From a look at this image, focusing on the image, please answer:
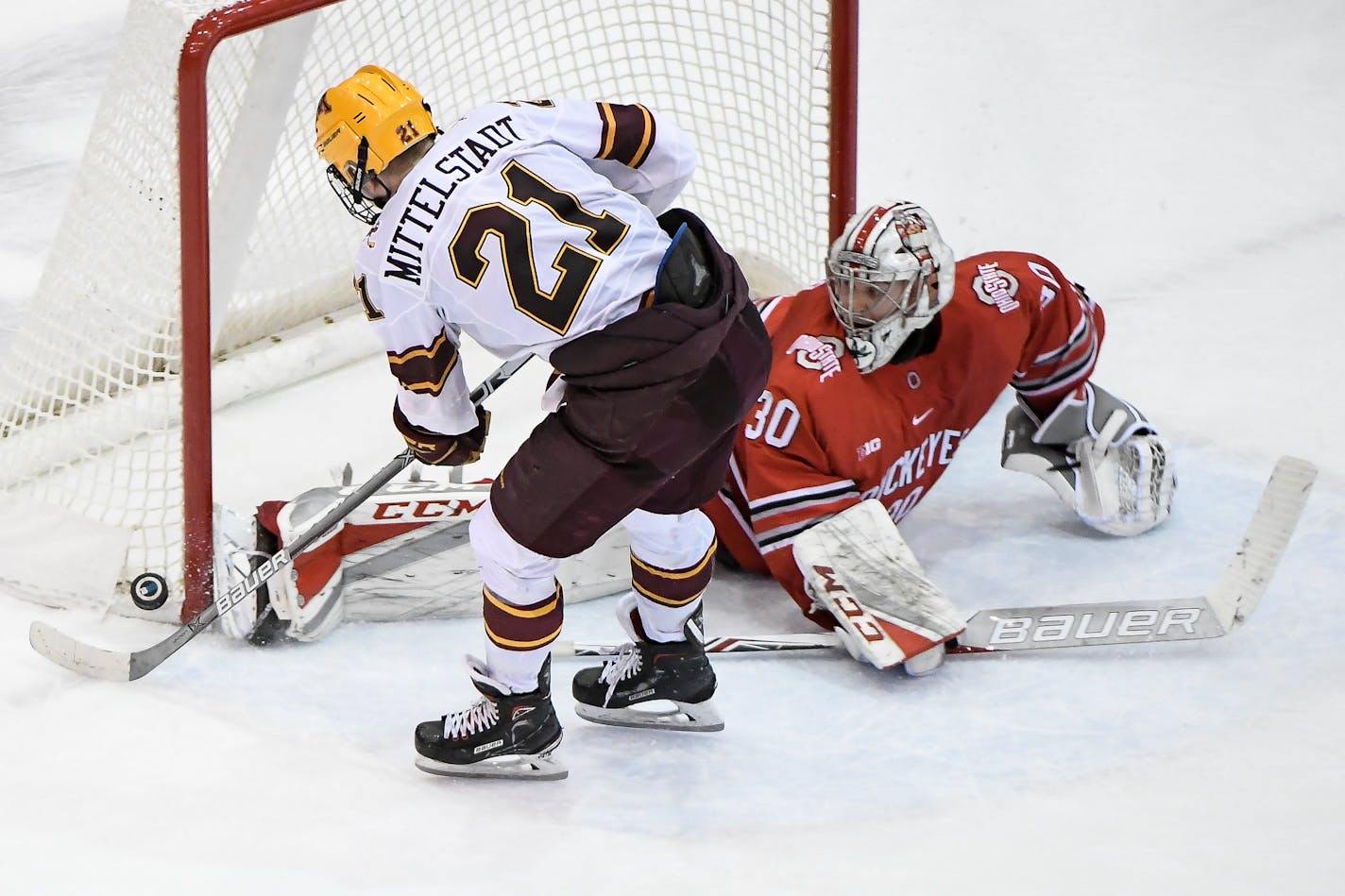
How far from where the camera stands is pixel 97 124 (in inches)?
120

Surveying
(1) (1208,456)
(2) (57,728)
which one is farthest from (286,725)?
(1) (1208,456)

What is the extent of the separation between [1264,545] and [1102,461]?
18.2 inches

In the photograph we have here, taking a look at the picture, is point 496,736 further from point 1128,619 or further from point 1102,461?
point 1102,461

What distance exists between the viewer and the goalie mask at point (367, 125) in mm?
2240

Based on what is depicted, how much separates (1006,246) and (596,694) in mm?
2383

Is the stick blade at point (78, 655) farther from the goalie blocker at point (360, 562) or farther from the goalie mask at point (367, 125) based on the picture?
the goalie mask at point (367, 125)

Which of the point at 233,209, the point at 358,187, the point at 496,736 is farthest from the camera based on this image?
the point at 233,209

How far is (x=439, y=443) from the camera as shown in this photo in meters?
2.40

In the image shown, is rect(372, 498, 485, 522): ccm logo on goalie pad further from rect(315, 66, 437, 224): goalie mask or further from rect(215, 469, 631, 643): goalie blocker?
rect(315, 66, 437, 224): goalie mask

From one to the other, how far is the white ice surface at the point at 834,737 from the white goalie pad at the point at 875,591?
0.28 feet

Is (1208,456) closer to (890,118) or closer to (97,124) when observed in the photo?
(890,118)

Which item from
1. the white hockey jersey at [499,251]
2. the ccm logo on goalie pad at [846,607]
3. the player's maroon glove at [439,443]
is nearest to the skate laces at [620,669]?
the ccm logo on goalie pad at [846,607]

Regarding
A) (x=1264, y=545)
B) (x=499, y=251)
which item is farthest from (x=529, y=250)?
(x=1264, y=545)

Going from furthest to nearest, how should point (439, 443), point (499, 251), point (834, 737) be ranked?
1. point (834, 737)
2. point (439, 443)
3. point (499, 251)
